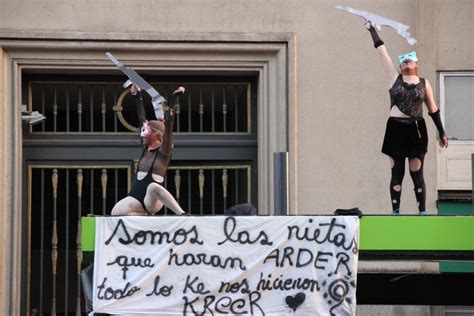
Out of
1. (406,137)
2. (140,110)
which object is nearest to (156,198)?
(140,110)

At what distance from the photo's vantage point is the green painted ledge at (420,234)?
8906 mm

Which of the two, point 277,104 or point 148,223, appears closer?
point 148,223

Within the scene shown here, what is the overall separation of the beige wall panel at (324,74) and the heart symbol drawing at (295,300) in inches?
198

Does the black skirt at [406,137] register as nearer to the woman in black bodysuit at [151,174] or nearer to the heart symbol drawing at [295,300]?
the woman in black bodysuit at [151,174]

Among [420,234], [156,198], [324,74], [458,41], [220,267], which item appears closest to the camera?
[220,267]

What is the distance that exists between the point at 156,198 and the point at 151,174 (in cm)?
32

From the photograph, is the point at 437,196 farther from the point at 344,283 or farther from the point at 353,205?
the point at 344,283

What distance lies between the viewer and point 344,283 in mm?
8664

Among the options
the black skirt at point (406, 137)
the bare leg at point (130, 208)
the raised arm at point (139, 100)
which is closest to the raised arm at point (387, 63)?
the black skirt at point (406, 137)

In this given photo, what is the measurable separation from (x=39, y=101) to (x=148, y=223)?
575cm

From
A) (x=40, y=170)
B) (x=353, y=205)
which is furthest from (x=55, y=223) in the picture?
(x=353, y=205)

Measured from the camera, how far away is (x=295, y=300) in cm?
861

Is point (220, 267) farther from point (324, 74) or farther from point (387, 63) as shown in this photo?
point (324, 74)

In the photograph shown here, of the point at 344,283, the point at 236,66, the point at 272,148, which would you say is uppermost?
the point at 236,66
